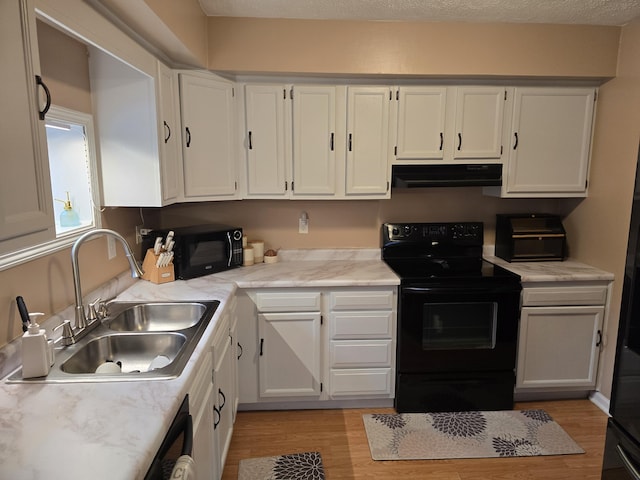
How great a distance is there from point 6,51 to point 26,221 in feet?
1.25

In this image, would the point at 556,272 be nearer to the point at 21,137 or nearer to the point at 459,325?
the point at 459,325

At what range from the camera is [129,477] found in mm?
889

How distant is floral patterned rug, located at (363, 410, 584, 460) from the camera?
7.59 ft

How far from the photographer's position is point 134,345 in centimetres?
169

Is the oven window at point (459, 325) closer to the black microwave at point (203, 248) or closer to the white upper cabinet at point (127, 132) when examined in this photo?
the black microwave at point (203, 248)

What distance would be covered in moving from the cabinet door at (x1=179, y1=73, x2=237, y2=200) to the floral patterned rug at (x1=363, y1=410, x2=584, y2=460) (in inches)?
69.7

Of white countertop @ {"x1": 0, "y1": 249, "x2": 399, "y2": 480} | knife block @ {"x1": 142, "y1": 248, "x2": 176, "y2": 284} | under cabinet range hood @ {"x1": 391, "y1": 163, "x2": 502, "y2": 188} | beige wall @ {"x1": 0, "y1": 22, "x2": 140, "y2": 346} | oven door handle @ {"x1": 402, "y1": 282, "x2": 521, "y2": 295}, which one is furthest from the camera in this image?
under cabinet range hood @ {"x1": 391, "y1": 163, "x2": 502, "y2": 188}

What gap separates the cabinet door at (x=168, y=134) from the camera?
2.18 meters

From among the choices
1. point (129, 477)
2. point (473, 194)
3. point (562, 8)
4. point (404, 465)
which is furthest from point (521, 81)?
point (129, 477)

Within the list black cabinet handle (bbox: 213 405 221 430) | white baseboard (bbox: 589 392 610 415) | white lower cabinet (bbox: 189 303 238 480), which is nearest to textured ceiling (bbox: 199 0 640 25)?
white lower cabinet (bbox: 189 303 238 480)

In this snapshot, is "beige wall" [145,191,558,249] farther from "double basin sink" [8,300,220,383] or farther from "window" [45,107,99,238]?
"double basin sink" [8,300,220,383]

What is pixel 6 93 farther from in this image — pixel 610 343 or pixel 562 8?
pixel 610 343

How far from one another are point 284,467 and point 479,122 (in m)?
2.40

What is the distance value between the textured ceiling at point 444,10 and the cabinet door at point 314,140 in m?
0.45
